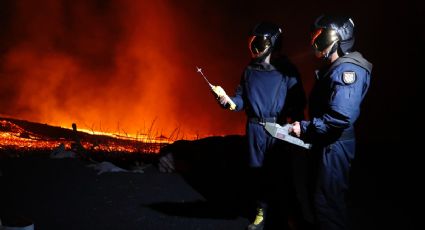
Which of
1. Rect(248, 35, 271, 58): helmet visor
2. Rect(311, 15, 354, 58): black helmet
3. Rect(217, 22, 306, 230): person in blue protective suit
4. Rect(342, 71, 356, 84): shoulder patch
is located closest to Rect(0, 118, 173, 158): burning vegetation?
Rect(217, 22, 306, 230): person in blue protective suit

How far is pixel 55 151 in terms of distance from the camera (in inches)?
289

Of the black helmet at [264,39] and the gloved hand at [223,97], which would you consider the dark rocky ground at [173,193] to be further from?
the black helmet at [264,39]

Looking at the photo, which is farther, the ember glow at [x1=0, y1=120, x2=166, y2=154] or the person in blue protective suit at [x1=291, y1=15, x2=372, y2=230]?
the ember glow at [x1=0, y1=120, x2=166, y2=154]

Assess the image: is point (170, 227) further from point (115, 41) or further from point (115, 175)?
point (115, 41)

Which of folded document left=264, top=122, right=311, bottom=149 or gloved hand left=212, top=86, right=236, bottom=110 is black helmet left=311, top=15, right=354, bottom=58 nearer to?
folded document left=264, top=122, right=311, bottom=149

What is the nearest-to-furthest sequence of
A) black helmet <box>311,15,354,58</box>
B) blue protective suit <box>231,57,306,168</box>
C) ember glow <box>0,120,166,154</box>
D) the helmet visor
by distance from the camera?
black helmet <box>311,15,354,58</box> < blue protective suit <box>231,57,306,168</box> < the helmet visor < ember glow <box>0,120,166,154</box>

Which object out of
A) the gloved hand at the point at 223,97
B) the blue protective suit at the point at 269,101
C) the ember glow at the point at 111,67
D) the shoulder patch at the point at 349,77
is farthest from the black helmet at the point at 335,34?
the ember glow at the point at 111,67

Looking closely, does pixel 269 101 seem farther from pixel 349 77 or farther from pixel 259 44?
pixel 349 77

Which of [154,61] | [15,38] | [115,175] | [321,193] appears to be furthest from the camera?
[154,61]

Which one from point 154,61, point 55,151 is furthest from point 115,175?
point 154,61

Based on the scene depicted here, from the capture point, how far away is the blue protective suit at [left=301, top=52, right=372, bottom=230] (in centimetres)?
339

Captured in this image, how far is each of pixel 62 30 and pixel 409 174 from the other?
1603cm

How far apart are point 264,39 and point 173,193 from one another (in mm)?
2677

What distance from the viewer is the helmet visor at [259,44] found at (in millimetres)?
4508
